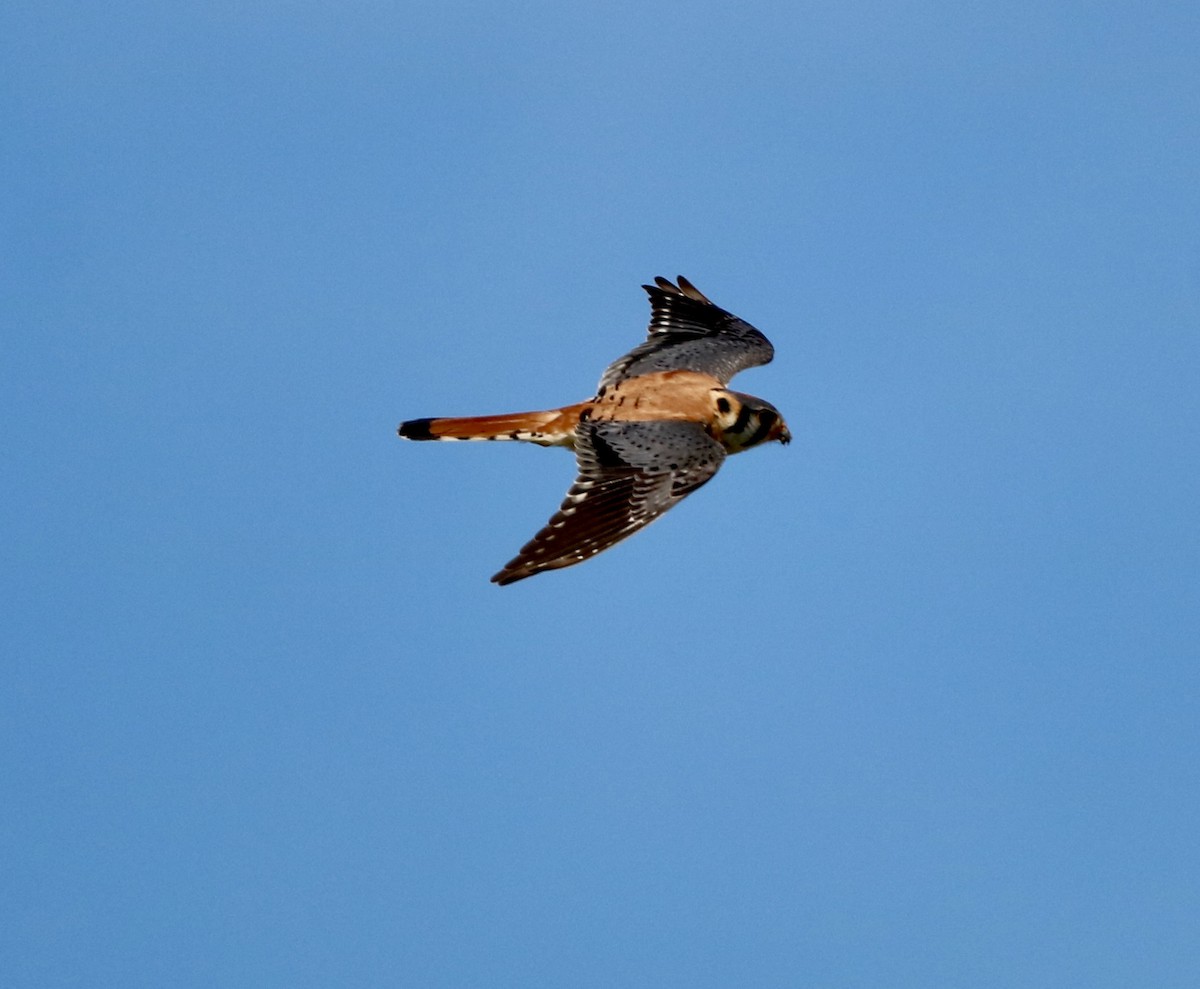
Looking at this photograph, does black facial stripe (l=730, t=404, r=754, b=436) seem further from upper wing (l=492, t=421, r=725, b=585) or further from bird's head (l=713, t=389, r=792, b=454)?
upper wing (l=492, t=421, r=725, b=585)

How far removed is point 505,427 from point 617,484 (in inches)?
49.2

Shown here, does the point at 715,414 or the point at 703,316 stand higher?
the point at 703,316

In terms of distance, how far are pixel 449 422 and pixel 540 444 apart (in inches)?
24.0

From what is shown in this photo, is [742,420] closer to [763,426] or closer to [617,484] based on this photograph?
[763,426]

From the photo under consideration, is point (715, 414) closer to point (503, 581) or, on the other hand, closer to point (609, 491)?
point (609, 491)

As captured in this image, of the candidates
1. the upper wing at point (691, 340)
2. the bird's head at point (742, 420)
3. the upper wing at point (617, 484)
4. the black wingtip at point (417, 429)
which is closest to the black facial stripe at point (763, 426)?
the bird's head at point (742, 420)

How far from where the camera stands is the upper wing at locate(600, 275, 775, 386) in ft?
35.0

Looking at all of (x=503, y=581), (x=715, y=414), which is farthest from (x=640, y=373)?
(x=503, y=581)

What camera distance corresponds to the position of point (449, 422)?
1002 cm

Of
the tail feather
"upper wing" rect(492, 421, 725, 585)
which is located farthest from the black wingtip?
"upper wing" rect(492, 421, 725, 585)

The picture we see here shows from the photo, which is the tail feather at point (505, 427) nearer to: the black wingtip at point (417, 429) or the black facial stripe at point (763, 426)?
the black wingtip at point (417, 429)

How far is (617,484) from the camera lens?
889cm

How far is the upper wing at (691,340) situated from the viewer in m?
10.7

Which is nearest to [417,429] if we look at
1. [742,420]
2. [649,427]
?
[649,427]
